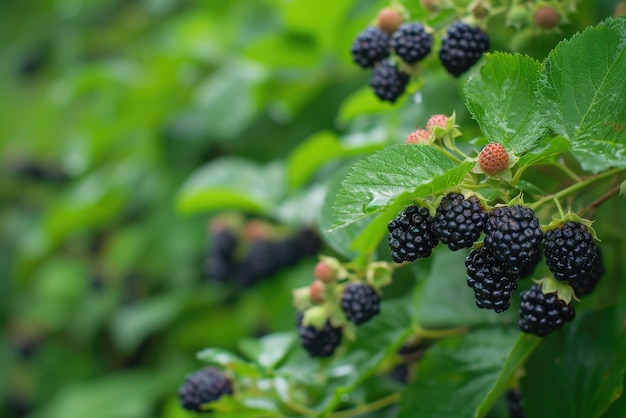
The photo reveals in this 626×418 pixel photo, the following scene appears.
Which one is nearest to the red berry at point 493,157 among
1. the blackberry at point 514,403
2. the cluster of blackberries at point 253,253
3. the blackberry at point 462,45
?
the blackberry at point 462,45

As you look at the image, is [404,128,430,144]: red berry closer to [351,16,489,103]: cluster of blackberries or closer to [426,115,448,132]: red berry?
[426,115,448,132]: red berry

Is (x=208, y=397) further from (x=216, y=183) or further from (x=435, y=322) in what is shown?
(x=216, y=183)

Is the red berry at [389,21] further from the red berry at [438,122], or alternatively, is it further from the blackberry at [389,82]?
the red berry at [438,122]

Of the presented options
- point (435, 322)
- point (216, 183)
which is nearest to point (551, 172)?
point (435, 322)

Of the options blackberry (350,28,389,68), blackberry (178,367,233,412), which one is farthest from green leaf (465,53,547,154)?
blackberry (178,367,233,412)

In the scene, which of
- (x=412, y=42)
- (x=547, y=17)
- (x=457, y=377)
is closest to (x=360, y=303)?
(x=457, y=377)

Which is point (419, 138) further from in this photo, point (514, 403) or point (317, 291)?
point (514, 403)

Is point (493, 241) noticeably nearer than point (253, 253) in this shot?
Yes
